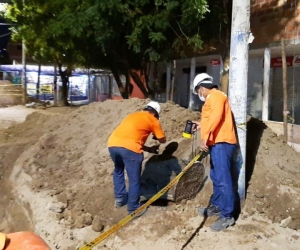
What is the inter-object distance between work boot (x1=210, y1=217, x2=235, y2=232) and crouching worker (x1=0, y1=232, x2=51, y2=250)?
9.68ft

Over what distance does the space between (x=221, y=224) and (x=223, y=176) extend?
59cm

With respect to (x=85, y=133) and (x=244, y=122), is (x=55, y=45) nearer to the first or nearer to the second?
(x=85, y=133)

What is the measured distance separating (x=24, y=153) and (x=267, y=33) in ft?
21.4

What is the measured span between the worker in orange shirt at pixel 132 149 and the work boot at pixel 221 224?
111 centimetres

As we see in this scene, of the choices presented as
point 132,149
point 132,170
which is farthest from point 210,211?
point 132,149

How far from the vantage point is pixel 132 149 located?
19.5 feet

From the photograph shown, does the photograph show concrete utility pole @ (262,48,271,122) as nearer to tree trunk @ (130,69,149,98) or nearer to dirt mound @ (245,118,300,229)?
dirt mound @ (245,118,300,229)

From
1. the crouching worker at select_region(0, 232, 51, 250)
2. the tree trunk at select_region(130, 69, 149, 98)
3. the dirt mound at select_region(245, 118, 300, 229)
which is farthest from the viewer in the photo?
the tree trunk at select_region(130, 69, 149, 98)

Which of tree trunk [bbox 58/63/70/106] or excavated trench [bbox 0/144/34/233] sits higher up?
A: tree trunk [bbox 58/63/70/106]

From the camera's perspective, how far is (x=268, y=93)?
36.1ft

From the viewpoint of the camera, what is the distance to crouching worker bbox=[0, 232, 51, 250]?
2.72 metres

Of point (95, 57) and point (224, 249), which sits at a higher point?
point (95, 57)

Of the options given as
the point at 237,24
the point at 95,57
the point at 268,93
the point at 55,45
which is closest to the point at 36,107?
the point at 55,45

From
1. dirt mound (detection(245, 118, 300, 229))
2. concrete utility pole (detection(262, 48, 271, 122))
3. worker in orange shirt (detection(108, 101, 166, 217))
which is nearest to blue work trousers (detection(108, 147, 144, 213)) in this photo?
worker in orange shirt (detection(108, 101, 166, 217))
